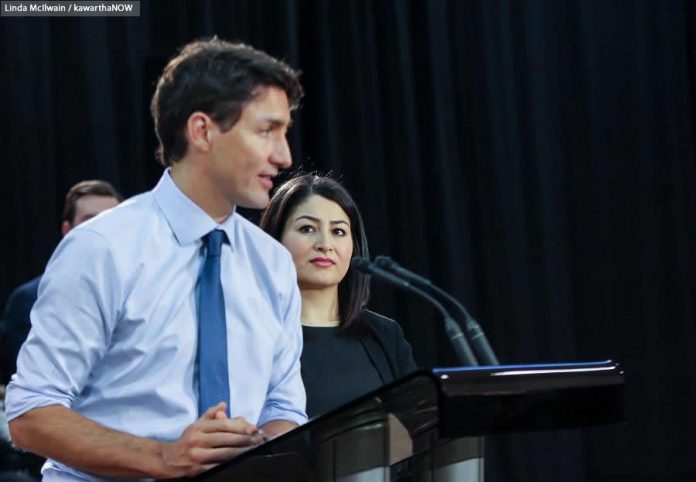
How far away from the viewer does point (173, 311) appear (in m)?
1.51

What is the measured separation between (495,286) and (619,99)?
0.99 m

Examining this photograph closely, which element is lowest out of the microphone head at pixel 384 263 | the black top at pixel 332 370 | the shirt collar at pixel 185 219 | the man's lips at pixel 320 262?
the black top at pixel 332 370

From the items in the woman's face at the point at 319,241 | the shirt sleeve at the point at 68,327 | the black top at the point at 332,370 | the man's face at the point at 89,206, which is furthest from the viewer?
the man's face at the point at 89,206

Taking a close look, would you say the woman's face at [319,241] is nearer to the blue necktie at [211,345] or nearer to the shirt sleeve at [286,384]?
the shirt sleeve at [286,384]

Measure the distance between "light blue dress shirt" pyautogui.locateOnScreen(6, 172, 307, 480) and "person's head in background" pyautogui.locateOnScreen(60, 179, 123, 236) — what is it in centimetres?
202

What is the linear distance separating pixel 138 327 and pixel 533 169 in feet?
11.8

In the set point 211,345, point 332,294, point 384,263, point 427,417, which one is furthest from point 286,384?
point 332,294

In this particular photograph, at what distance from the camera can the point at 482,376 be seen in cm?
119

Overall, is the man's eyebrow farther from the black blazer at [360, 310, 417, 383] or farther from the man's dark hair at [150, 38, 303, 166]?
the black blazer at [360, 310, 417, 383]

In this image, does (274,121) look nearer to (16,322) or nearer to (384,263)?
(384,263)

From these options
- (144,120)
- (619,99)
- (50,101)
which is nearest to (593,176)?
(619,99)

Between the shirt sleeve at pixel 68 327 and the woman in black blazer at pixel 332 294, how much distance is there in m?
1.11

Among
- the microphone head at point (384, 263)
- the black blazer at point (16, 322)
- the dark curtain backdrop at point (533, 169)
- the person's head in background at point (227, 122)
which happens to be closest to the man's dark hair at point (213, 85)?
the person's head in background at point (227, 122)

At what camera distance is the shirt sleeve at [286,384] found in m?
1.64
